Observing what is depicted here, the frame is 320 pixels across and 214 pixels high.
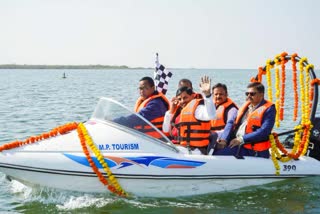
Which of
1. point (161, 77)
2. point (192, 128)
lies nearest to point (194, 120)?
point (192, 128)

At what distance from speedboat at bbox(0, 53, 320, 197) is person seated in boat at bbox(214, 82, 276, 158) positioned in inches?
9.5

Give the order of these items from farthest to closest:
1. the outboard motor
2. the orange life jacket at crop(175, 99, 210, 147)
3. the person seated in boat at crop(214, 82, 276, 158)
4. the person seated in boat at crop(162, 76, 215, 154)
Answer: the outboard motor, the person seated in boat at crop(214, 82, 276, 158), the orange life jacket at crop(175, 99, 210, 147), the person seated in boat at crop(162, 76, 215, 154)

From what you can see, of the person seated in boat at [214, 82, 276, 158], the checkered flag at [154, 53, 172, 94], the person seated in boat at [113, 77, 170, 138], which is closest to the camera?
the person seated in boat at [214, 82, 276, 158]

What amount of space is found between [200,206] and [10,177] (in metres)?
2.61

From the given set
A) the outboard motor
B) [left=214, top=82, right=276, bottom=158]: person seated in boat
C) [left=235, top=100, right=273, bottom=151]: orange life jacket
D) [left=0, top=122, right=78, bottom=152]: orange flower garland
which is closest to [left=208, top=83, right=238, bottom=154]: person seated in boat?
[left=214, top=82, right=276, bottom=158]: person seated in boat

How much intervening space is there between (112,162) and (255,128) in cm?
215

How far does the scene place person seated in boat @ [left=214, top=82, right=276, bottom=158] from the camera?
650 centimetres

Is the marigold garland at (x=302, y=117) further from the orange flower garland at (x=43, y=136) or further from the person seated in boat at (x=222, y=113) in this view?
the orange flower garland at (x=43, y=136)

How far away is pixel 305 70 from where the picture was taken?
24.5ft

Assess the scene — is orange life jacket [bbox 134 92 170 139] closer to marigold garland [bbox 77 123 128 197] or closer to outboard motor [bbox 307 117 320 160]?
marigold garland [bbox 77 123 128 197]

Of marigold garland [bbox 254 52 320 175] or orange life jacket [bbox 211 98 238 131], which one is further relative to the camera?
orange life jacket [bbox 211 98 238 131]

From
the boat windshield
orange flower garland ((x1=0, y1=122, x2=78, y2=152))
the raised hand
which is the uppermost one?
the raised hand

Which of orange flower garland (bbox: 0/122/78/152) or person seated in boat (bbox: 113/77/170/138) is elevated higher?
person seated in boat (bbox: 113/77/170/138)

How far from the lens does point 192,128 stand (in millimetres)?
6379
